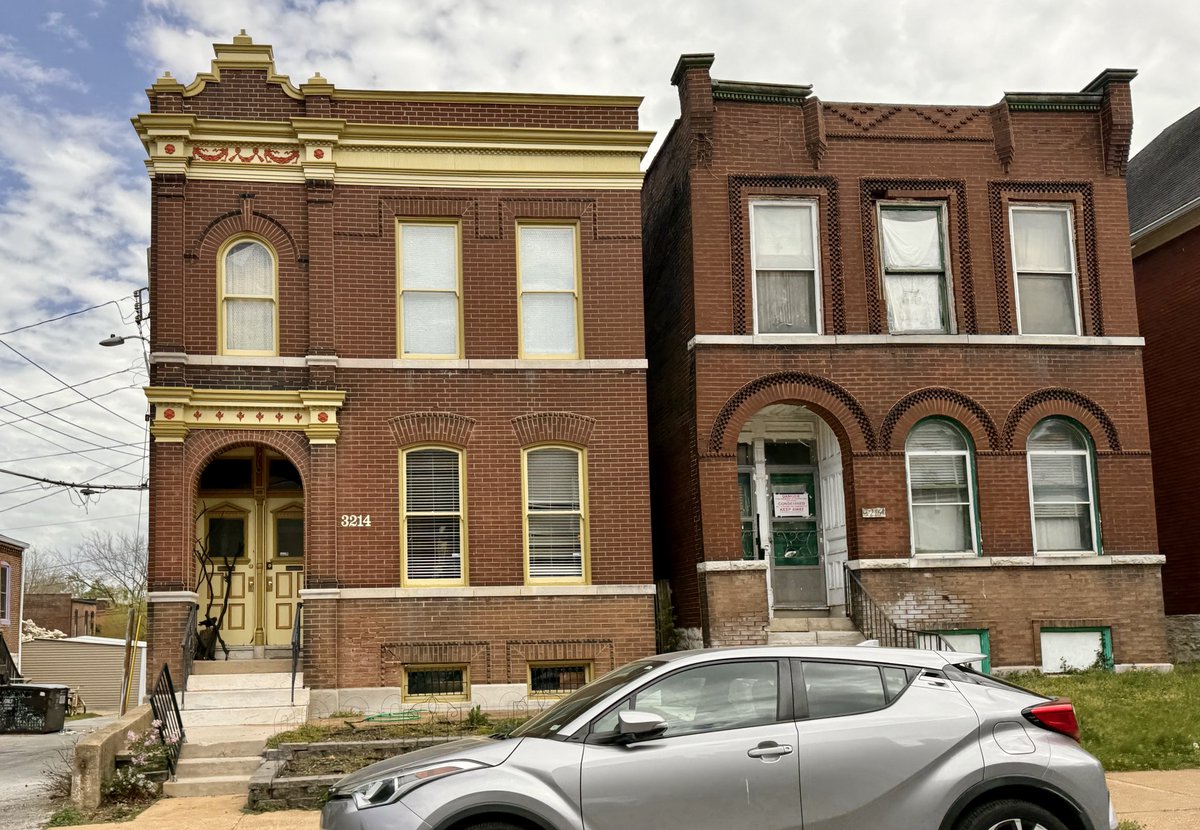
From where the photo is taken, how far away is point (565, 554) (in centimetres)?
1759

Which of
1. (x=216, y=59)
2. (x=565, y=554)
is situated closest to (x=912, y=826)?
(x=565, y=554)

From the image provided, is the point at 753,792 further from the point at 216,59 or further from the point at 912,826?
the point at 216,59

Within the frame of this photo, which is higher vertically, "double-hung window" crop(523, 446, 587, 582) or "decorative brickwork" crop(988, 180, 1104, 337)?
"decorative brickwork" crop(988, 180, 1104, 337)

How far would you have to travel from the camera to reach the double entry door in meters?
18.1

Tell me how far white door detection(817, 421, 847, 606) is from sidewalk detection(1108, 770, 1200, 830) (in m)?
6.52

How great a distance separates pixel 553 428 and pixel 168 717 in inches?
→ 246

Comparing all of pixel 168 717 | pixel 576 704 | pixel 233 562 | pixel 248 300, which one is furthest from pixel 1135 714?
pixel 248 300

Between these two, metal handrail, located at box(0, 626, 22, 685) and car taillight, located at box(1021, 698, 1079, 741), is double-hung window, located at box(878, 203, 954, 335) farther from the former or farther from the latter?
metal handrail, located at box(0, 626, 22, 685)

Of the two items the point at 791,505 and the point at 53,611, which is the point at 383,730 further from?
the point at 53,611

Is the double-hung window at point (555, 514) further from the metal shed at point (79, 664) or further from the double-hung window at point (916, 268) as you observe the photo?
the metal shed at point (79, 664)

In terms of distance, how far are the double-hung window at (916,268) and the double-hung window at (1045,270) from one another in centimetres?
114

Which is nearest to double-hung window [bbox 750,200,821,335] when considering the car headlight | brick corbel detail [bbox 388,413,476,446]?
brick corbel detail [bbox 388,413,476,446]

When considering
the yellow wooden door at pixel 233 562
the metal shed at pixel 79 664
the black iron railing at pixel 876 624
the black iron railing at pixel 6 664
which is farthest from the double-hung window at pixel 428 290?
the metal shed at pixel 79 664

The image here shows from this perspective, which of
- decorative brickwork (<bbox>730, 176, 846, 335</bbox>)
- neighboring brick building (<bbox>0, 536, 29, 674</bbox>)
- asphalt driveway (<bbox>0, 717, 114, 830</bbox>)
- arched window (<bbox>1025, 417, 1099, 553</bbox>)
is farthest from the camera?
neighboring brick building (<bbox>0, 536, 29, 674</bbox>)
